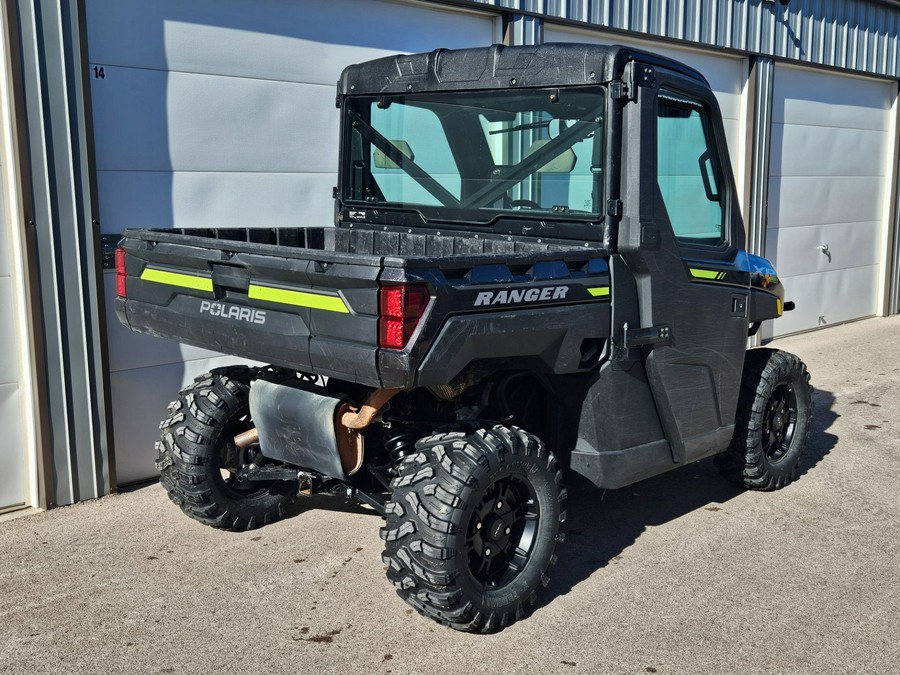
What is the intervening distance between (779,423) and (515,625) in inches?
101

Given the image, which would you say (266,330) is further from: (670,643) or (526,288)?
(670,643)

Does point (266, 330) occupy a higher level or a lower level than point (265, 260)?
Answer: lower

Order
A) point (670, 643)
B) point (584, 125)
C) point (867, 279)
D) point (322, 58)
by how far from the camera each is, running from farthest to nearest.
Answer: point (867, 279) < point (322, 58) < point (584, 125) < point (670, 643)

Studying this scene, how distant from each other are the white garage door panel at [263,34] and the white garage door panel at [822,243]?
5339 millimetres

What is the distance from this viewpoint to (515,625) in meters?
4.16

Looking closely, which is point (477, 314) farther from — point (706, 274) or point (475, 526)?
point (706, 274)

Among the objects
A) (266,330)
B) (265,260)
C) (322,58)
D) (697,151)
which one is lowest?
(266,330)

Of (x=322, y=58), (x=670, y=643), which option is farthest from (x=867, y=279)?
(x=670, y=643)

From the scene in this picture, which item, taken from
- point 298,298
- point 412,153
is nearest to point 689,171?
point 412,153

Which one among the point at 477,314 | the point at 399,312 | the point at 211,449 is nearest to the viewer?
the point at 399,312

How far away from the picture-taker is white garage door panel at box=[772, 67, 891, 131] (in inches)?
438

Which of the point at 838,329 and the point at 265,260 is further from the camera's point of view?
the point at 838,329

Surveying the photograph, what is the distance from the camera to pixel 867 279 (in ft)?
42.5

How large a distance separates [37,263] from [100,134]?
85 centimetres
